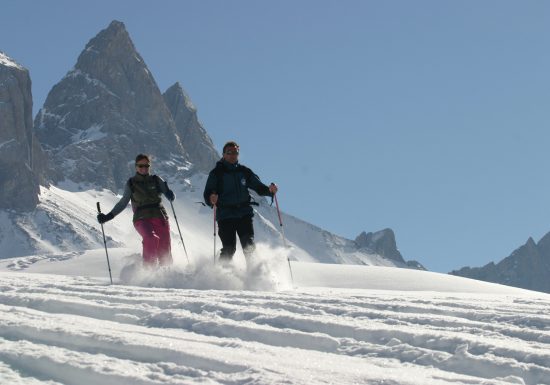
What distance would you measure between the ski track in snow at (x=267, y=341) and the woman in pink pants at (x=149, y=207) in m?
4.01

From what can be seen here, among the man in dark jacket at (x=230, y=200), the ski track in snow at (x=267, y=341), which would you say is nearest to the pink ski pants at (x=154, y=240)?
the man in dark jacket at (x=230, y=200)

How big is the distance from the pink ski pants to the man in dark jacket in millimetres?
1012

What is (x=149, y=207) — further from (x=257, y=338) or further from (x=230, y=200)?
(x=257, y=338)


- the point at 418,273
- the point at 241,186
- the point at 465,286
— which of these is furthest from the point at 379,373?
the point at 418,273

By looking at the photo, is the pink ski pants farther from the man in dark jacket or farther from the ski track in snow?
the ski track in snow

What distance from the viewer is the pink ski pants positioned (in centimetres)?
1135

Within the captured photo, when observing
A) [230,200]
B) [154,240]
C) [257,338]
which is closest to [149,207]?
[154,240]

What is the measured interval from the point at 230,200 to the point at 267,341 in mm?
5647

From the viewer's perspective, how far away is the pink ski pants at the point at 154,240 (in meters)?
11.4

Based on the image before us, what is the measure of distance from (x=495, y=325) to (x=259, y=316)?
1706 millimetres

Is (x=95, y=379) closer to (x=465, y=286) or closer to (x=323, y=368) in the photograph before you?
(x=323, y=368)

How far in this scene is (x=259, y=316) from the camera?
614 centimetres

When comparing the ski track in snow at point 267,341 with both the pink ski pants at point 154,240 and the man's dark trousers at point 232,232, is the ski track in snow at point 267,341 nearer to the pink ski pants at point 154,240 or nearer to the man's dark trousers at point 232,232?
the man's dark trousers at point 232,232

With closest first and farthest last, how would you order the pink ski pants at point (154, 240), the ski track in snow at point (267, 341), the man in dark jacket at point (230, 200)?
the ski track in snow at point (267, 341), the man in dark jacket at point (230, 200), the pink ski pants at point (154, 240)
